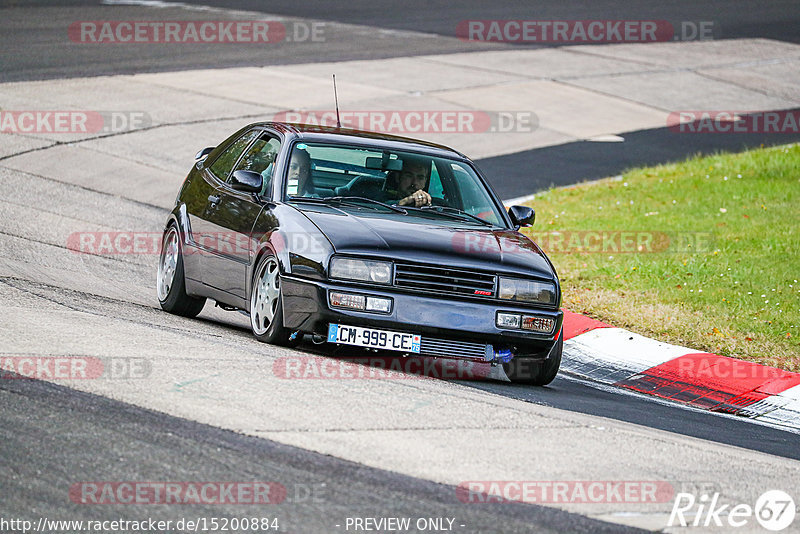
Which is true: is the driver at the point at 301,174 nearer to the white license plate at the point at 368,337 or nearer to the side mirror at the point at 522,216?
the white license plate at the point at 368,337

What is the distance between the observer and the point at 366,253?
768 cm

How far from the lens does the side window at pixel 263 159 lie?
8.92 metres

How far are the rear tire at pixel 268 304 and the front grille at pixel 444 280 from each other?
2.69ft

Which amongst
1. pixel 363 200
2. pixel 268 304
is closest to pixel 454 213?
pixel 363 200

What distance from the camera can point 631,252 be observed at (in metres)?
13.4

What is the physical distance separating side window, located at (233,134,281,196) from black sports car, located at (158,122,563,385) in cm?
1

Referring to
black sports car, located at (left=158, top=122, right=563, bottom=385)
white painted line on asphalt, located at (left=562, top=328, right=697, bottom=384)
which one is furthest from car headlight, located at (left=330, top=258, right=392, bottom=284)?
white painted line on asphalt, located at (left=562, top=328, right=697, bottom=384)

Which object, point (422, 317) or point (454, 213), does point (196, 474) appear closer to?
point (422, 317)

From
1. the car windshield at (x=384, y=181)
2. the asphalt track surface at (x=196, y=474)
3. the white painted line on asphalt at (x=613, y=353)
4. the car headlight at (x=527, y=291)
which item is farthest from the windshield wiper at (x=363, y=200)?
the asphalt track surface at (x=196, y=474)

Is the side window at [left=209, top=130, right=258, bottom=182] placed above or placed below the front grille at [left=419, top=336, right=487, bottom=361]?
above

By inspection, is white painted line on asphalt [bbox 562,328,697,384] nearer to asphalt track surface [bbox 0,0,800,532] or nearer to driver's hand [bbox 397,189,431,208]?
asphalt track surface [bbox 0,0,800,532]

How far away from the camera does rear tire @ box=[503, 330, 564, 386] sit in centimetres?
836

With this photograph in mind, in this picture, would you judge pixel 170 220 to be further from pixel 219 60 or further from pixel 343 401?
pixel 219 60

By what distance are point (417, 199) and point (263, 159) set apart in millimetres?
1226
